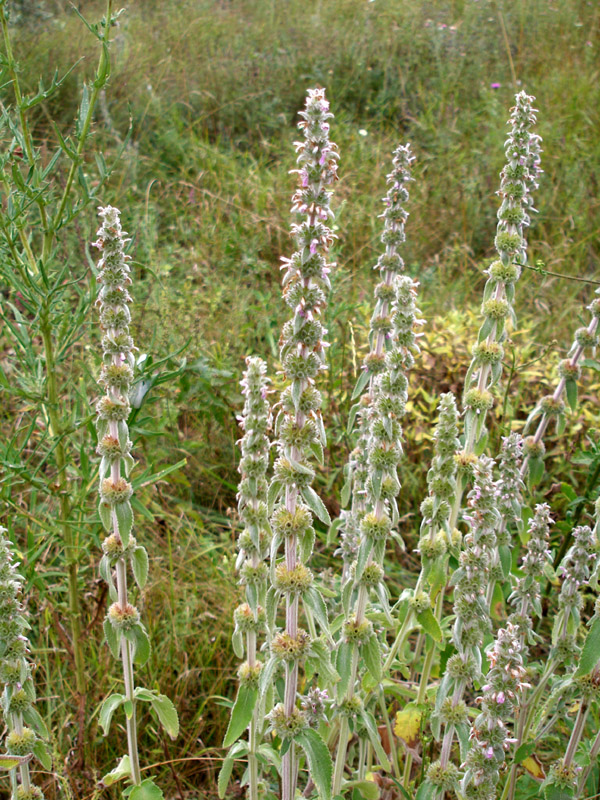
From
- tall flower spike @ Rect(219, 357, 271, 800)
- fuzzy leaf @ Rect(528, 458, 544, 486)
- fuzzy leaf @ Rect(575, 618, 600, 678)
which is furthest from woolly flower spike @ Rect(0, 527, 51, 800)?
fuzzy leaf @ Rect(528, 458, 544, 486)

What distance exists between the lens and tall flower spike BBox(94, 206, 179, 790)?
1.85m

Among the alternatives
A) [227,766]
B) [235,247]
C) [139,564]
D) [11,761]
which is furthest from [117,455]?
[235,247]

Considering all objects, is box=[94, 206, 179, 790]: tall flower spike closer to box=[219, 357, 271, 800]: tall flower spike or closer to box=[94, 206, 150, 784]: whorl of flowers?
box=[94, 206, 150, 784]: whorl of flowers

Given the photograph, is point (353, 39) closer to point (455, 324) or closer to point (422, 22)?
point (422, 22)

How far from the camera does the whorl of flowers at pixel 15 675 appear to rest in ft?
6.17

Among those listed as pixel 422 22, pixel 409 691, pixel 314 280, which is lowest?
pixel 409 691

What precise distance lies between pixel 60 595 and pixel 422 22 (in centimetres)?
839

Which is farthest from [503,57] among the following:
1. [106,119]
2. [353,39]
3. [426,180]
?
[106,119]

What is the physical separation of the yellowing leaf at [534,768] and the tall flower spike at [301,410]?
1.20 m

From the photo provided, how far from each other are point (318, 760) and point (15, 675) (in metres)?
0.84

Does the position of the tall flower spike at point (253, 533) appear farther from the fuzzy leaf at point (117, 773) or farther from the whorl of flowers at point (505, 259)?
the whorl of flowers at point (505, 259)

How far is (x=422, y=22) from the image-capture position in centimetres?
902

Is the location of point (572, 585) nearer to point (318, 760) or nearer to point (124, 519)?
point (318, 760)

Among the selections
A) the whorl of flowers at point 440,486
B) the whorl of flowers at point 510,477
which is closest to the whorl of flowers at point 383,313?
the whorl of flowers at point 440,486
